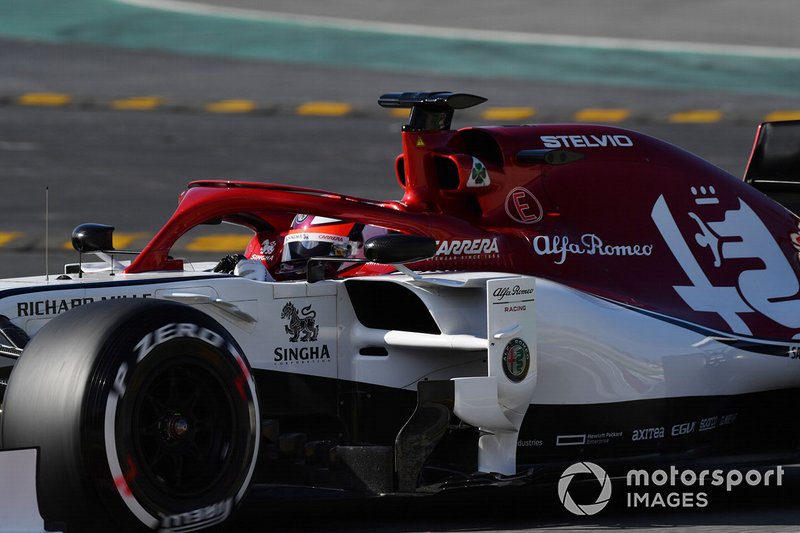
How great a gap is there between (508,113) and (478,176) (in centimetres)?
1398

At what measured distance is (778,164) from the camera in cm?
958

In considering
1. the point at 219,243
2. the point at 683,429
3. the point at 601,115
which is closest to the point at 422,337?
the point at 683,429

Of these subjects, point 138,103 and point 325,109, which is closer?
point 325,109

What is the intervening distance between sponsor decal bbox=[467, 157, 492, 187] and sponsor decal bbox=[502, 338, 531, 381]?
43.1 inches

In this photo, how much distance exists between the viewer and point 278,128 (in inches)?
850

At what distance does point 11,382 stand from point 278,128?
15949mm

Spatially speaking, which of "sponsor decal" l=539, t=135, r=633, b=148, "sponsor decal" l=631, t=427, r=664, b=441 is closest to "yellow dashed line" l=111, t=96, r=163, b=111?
"sponsor decal" l=539, t=135, r=633, b=148

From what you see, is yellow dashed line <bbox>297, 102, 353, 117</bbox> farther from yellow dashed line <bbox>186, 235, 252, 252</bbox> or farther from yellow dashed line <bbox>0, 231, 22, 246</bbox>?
yellow dashed line <bbox>0, 231, 22, 246</bbox>

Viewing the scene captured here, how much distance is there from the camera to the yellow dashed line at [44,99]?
22.8 meters

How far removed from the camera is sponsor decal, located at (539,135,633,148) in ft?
26.7

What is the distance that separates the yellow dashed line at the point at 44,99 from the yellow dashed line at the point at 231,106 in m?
2.14

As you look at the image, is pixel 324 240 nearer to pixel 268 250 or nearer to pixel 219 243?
pixel 268 250

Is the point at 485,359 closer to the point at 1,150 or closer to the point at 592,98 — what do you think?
the point at 1,150

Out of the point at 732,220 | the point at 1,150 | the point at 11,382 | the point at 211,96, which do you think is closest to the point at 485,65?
the point at 211,96
